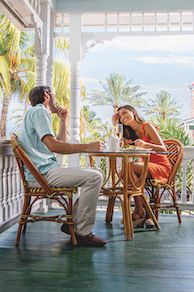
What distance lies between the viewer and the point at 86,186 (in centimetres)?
329

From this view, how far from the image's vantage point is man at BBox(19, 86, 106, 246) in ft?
10.7

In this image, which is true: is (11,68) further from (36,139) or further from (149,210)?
(36,139)

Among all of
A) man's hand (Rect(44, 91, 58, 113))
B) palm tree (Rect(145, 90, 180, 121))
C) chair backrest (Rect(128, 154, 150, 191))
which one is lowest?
chair backrest (Rect(128, 154, 150, 191))

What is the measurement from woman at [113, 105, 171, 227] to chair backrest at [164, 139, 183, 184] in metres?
0.06

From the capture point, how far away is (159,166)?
14.2 ft

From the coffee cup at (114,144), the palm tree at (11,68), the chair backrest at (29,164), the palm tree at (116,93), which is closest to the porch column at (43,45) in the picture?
the coffee cup at (114,144)

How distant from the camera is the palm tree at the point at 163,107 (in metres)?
26.7

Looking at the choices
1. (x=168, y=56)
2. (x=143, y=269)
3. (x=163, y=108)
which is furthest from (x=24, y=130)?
(x=168, y=56)

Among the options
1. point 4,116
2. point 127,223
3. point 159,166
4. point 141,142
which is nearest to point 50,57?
point 141,142

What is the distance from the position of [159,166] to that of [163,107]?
2279 centimetres

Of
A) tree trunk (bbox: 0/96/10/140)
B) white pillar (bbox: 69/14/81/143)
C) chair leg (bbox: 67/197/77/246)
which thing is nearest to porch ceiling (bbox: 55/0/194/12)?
white pillar (bbox: 69/14/81/143)

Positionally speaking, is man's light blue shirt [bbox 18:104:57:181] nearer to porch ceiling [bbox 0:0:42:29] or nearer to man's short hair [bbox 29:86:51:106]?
man's short hair [bbox 29:86:51:106]

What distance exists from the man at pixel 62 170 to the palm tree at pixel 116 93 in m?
22.9

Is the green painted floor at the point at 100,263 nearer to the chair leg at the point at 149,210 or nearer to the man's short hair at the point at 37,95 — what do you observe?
the chair leg at the point at 149,210
